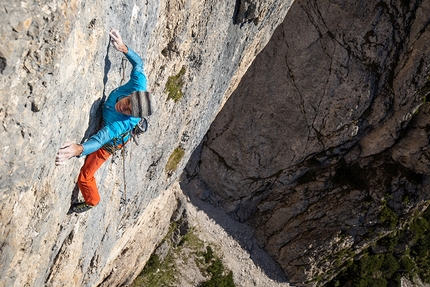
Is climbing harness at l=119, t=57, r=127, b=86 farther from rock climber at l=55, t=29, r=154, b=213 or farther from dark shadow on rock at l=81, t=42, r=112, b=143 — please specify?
dark shadow on rock at l=81, t=42, r=112, b=143

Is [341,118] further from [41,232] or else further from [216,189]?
[41,232]

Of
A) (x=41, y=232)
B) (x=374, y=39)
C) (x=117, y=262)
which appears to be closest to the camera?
(x=41, y=232)

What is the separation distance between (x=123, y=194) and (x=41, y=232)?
500cm

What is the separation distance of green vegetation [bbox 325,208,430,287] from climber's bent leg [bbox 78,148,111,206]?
24.0 meters

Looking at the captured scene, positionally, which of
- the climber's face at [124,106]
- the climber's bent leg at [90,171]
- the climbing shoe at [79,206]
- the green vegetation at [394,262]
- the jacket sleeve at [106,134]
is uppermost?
the climber's face at [124,106]

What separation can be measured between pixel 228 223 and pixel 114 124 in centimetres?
2155

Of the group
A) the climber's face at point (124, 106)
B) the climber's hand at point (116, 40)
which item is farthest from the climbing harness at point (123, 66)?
the climber's face at point (124, 106)

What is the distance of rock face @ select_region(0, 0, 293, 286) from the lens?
6.00m

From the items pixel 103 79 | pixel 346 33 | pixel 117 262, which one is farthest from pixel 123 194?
pixel 346 33

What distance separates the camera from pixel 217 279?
1069 inches

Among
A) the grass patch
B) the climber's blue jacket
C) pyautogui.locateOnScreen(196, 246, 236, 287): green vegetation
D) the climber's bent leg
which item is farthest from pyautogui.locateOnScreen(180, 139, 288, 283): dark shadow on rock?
the climber's blue jacket

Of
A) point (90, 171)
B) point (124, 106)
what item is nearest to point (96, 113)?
point (124, 106)

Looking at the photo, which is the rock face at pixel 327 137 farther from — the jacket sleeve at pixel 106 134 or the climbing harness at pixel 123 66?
the jacket sleeve at pixel 106 134

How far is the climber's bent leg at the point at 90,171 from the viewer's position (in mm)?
9375
